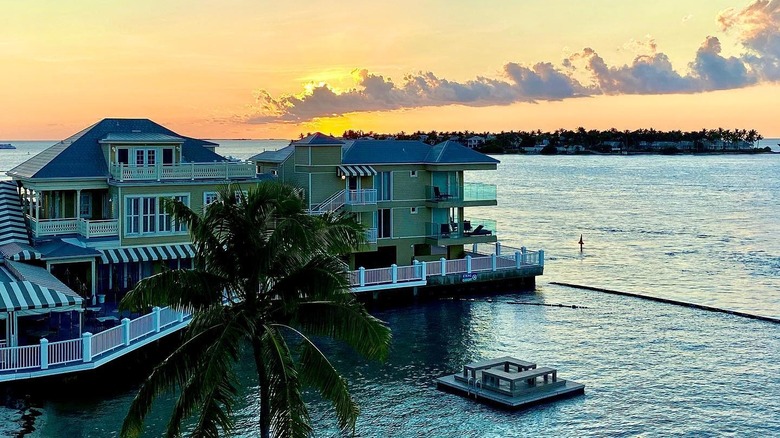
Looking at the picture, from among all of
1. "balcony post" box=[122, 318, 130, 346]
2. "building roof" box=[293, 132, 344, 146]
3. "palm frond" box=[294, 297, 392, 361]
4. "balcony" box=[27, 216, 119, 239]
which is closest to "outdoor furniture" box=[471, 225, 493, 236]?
"building roof" box=[293, 132, 344, 146]

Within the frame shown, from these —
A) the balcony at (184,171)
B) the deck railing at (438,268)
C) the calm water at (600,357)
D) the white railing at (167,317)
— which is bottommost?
the calm water at (600,357)

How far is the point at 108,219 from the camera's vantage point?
40.1 meters

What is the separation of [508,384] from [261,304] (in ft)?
49.5

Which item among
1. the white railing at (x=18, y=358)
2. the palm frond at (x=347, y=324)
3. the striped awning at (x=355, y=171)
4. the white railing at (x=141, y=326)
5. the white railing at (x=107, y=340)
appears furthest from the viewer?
the striped awning at (x=355, y=171)

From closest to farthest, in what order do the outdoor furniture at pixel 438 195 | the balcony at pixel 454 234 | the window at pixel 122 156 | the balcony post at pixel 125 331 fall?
1. the balcony post at pixel 125 331
2. the window at pixel 122 156
3. the balcony at pixel 454 234
4. the outdoor furniture at pixel 438 195

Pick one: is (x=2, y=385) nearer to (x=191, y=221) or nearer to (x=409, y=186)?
(x=191, y=221)

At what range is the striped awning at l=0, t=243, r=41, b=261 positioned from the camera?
34656 millimetres

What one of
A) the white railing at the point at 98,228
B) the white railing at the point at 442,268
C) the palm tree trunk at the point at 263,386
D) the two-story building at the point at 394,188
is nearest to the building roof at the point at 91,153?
the white railing at the point at 98,228

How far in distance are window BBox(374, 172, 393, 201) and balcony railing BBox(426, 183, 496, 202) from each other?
2.55m

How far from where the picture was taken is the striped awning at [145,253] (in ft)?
125

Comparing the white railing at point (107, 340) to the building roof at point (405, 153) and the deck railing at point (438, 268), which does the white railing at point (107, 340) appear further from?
the building roof at point (405, 153)

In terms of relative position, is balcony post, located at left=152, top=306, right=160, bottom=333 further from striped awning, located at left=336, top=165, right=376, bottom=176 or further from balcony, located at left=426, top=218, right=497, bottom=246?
balcony, located at left=426, top=218, right=497, bottom=246

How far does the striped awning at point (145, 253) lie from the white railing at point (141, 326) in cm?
700

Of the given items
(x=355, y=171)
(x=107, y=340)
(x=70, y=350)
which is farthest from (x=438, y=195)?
(x=70, y=350)
